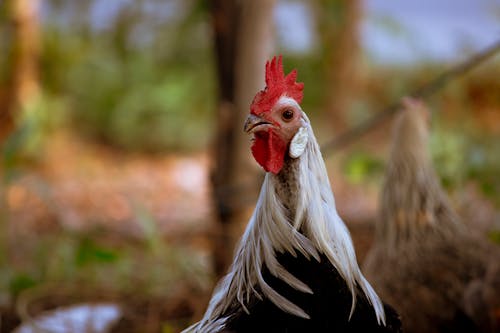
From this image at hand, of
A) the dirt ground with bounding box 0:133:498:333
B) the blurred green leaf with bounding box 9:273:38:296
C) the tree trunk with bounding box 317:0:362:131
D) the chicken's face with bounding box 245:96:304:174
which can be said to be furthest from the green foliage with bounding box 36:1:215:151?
the chicken's face with bounding box 245:96:304:174

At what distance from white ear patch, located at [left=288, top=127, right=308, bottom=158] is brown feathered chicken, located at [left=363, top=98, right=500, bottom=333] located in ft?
3.91

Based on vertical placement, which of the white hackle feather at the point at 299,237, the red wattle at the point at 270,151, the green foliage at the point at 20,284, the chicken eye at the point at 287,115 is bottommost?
the green foliage at the point at 20,284

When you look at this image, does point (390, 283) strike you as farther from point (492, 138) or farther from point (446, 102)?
point (446, 102)

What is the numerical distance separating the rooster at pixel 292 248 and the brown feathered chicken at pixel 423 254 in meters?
0.95

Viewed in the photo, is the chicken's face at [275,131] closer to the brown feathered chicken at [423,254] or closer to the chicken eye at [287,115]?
the chicken eye at [287,115]

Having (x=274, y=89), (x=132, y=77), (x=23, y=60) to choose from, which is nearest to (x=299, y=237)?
(x=274, y=89)

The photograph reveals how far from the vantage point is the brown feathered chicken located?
2.44 meters

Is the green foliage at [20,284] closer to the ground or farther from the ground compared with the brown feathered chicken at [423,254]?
closer to the ground

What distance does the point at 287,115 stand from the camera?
1.52 metres

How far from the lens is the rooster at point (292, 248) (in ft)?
4.92

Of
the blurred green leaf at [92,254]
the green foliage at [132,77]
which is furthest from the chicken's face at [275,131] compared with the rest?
the green foliage at [132,77]

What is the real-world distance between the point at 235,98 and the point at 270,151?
1676 mm

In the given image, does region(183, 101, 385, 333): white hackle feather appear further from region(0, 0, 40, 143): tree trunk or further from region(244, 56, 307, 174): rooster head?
region(0, 0, 40, 143): tree trunk

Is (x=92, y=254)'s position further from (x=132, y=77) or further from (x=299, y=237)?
(x=132, y=77)
